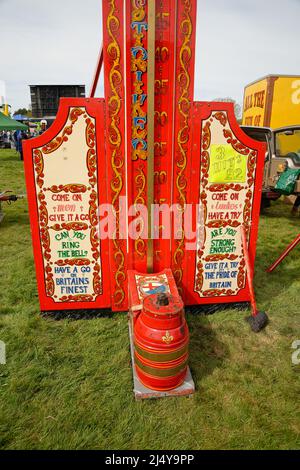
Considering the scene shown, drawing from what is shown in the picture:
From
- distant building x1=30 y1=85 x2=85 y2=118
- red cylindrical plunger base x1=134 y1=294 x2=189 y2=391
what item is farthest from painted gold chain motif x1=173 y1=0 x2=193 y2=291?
distant building x1=30 y1=85 x2=85 y2=118

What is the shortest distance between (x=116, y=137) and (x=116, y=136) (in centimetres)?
1

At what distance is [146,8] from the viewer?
2.98 meters

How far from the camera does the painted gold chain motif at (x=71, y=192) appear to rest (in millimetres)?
3207

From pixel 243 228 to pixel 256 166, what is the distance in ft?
2.44

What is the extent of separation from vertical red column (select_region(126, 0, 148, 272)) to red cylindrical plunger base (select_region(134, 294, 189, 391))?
3.14ft

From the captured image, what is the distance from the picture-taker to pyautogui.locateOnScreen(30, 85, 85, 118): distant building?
100ft

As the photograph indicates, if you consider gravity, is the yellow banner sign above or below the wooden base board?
above

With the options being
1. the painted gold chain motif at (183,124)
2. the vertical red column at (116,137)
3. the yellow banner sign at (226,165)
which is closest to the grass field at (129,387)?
the vertical red column at (116,137)

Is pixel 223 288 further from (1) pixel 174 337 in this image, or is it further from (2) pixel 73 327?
(2) pixel 73 327

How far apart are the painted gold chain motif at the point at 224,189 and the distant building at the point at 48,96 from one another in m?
29.0

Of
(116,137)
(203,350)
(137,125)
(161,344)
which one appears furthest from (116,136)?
(203,350)

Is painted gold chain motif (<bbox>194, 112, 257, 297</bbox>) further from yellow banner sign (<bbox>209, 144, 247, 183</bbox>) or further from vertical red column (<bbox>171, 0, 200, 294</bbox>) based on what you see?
vertical red column (<bbox>171, 0, 200, 294</bbox>)
